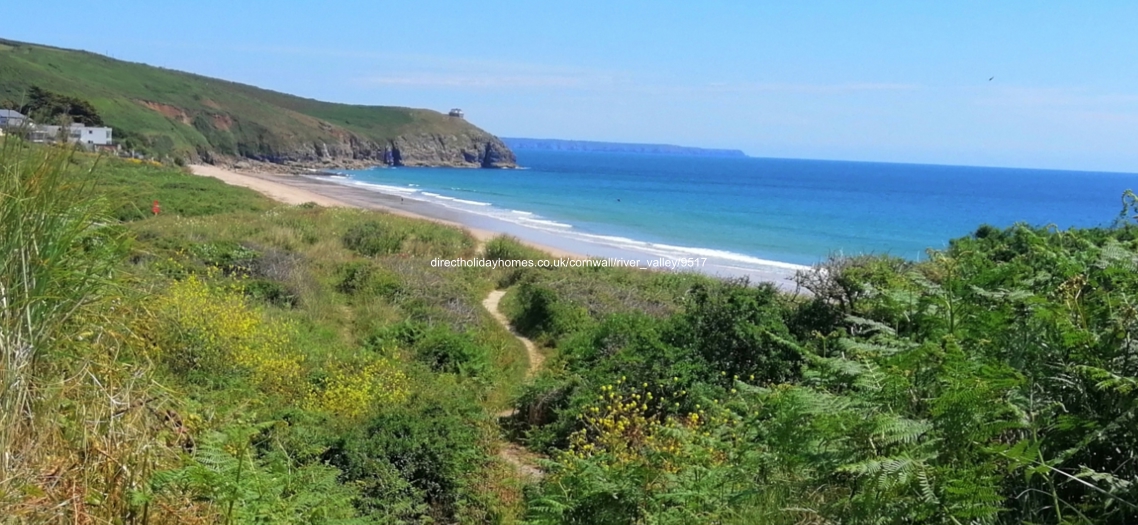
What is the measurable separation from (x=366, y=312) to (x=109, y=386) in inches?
378

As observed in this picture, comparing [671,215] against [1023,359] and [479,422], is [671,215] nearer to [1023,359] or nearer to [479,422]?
[479,422]

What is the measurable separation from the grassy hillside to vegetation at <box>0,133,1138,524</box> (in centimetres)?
6696

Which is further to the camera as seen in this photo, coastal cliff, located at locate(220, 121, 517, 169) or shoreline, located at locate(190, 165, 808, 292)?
coastal cliff, located at locate(220, 121, 517, 169)

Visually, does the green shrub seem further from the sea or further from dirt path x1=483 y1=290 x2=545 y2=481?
the sea

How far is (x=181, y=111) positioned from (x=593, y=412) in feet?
382

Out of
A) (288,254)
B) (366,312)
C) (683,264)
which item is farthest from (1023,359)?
(683,264)

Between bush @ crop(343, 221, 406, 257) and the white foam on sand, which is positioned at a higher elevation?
bush @ crop(343, 221, 406, 257)

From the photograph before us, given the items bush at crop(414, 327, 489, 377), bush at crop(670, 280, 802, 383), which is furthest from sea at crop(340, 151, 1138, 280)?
bush at crop(414, 327, 489, 377)

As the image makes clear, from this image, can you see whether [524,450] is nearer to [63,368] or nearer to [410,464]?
[410,464]

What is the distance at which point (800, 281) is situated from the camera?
1017cm

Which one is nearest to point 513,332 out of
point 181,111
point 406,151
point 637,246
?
point 637,246

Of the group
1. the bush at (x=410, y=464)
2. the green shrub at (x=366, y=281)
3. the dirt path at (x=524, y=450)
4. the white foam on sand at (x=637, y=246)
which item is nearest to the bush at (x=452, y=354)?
the dirt path at (x=524, y=450)

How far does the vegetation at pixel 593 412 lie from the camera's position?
280 cm

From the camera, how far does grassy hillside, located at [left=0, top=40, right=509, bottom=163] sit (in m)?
81.8
